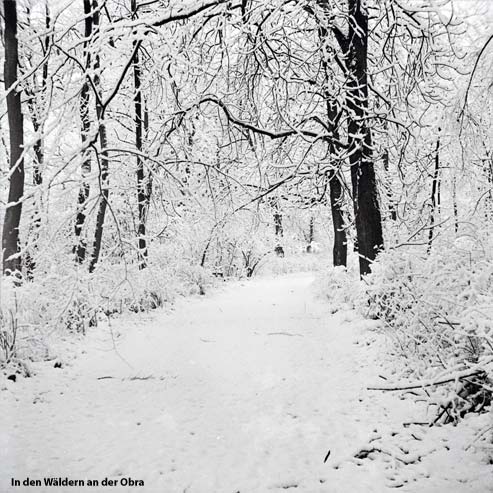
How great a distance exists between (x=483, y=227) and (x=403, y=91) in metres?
2.06

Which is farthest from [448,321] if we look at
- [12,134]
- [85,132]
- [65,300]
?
[12,134]

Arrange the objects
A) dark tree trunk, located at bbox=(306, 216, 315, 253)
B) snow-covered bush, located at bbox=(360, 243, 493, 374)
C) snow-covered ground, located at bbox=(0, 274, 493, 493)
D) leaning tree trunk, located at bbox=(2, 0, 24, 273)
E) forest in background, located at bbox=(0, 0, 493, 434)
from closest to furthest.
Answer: snow-covered ground, located at bbox=(0, 274, 493, 493) → snow-covered bush, located at bbox=(360, 243, 493, 374) → forest in background, located at bbox=(0, 0, 493, 434) → leaning tree trunk, located at bbox=(2, 0, 24, 273) → dark tree trunk, located at bbox=(306, 216, 315, 253)

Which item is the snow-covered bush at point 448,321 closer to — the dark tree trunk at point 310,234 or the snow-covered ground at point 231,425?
the snow-covered ground at point 231,425

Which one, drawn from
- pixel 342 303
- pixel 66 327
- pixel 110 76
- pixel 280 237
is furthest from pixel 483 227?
pixel 280 237

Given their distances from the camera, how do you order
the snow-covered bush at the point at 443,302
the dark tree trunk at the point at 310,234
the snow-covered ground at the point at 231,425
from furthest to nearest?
the dark tree trunk at the point at 310,234
the snow-covered bush at the point at 443,302
the snow-covered ground at the point at 231,425

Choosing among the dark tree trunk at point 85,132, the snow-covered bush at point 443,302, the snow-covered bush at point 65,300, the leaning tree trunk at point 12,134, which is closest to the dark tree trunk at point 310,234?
the snow-covered bush at point 65,300

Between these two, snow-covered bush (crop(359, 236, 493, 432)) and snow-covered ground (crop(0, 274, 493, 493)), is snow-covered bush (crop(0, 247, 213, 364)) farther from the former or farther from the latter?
snow-covered bush (crop(359, 236, 493, 432))

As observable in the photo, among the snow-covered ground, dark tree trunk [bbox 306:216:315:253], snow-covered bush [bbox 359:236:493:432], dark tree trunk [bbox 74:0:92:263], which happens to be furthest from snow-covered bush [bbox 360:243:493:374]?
dark tree trunk [bbox 306:216:315:253]

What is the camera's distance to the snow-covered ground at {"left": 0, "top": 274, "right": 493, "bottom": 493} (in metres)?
2.77

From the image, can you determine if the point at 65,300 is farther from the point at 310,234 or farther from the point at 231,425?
the point at 310,234

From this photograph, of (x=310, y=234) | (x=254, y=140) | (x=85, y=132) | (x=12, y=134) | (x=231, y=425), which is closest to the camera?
(x=231, y=425)

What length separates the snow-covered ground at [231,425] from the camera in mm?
2768

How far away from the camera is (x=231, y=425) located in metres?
3.64

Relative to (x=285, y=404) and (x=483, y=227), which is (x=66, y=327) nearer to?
(x=285, y=404)
